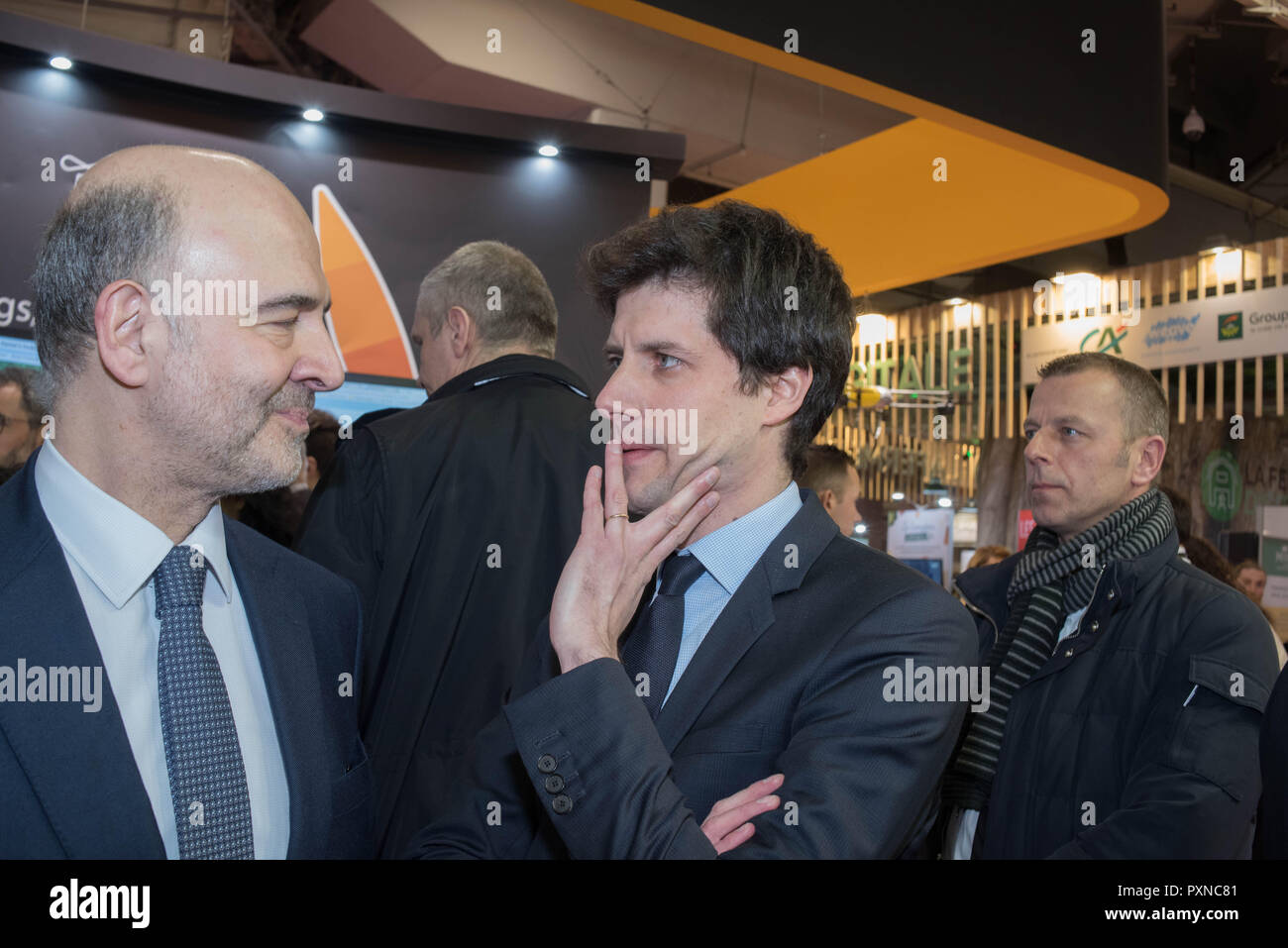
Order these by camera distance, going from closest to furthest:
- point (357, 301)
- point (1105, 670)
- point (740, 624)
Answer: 1. point (740, 624)
2. point (1105, 670)
3. point (357, 301)

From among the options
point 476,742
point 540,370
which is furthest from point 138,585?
point 540,370

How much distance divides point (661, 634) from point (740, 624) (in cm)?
14

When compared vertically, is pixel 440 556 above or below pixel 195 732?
above

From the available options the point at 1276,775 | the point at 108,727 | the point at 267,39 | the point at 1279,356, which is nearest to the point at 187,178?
the point at 108,727

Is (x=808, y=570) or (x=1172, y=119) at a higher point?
(x=1172, y=119)

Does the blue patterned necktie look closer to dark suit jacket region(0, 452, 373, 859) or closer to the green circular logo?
dark suit jacket region(0, 452, 373, 859)

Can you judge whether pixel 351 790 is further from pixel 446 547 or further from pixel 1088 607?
pixel 1088 607

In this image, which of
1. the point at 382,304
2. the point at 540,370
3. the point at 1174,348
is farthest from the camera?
the point at 1174,348

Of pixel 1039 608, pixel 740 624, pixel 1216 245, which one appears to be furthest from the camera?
pixel 1216 245

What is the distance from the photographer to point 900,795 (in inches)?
52.4

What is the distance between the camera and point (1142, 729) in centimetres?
213
